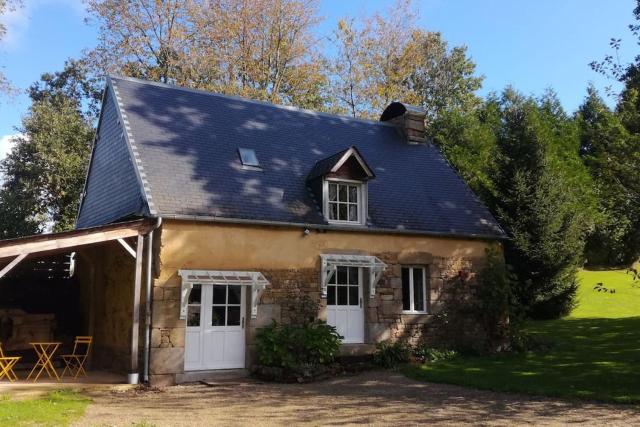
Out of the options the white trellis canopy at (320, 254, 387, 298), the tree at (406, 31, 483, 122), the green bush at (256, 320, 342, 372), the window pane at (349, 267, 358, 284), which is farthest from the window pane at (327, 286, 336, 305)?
the tree at (406, 31, 483, 122)

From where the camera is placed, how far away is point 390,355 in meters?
12.7

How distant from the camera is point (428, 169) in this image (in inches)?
647

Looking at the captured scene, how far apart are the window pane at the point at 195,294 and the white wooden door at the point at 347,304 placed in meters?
3.08

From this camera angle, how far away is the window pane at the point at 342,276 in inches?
515

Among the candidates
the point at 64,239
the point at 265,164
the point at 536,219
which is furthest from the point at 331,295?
the point at 536,219

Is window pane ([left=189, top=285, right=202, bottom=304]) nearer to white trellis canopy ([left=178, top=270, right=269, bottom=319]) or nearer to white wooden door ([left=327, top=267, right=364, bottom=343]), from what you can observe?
white trellis canopy ([left=178, top=270, right=269, bottom=319])

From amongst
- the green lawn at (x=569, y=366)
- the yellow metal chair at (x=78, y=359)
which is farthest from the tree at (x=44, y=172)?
the green lawn at (x=569, y=366)

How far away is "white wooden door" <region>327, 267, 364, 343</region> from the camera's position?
12.8 metres

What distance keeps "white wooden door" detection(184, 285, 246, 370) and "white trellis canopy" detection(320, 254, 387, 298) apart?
6.14 feet

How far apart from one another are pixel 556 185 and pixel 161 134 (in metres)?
13.3

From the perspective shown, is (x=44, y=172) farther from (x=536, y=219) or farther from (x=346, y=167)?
(x=536, y=219)

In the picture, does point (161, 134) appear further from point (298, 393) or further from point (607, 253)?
point (607, 253)

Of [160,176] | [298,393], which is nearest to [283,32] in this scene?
[160,176]

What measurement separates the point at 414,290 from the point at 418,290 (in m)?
0.11
